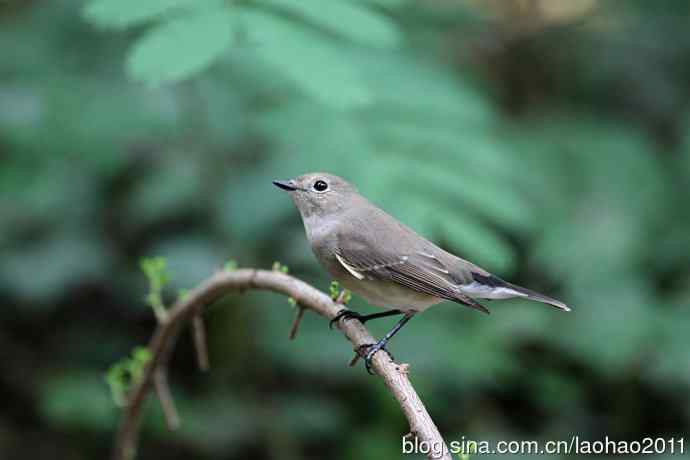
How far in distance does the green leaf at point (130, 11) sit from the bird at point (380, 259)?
81 centimetres

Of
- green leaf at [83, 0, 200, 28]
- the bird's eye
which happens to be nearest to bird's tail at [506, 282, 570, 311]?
the bird's eye

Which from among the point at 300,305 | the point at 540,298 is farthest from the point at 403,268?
the point at 300,305

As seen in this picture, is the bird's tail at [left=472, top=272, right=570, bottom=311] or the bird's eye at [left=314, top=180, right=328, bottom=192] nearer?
the bird's tail at [left=472, top=272, right=570, bottom=311]

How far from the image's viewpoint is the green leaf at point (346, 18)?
2.72 metres

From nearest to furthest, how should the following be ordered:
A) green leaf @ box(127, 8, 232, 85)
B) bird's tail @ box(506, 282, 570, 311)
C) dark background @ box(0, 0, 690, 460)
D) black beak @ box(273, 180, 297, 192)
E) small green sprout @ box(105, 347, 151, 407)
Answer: green leaf @ box(127, 8, 232, 85), bird's tail @ box(506, 282, 570, 311), small green sprout @ box(105, 347, 151, 407), black beak @ box(273, 180, 297, 192), dark background @ box(0, 0, 690, 460)

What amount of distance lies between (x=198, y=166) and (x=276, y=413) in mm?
1595

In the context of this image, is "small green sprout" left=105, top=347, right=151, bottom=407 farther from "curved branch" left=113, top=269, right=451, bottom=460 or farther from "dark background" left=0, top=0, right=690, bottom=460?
"dark background" left=0, top=0, right=690, bottom=460

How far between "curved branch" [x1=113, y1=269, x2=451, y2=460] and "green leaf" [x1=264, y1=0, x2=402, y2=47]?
94 cm

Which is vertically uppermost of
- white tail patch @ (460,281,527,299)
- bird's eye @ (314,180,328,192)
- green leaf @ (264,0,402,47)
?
green leaf @ (264,0,402,47)

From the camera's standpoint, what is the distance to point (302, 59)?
2.71 metres

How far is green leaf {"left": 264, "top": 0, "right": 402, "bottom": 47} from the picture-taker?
272 cm

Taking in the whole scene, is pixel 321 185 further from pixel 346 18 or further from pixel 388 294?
pixel 346 18

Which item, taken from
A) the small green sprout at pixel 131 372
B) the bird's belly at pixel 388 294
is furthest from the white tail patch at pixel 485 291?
the small green sprout at pixel 131 372

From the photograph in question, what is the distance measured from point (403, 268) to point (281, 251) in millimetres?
2002
